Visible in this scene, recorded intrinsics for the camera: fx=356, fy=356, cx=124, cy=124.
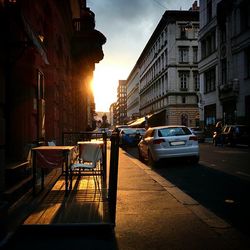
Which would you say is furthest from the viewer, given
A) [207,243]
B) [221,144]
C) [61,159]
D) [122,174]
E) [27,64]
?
[221,144]

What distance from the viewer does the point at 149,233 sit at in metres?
4.56

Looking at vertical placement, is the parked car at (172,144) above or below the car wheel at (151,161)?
above

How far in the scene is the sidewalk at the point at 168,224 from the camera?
4149 mm

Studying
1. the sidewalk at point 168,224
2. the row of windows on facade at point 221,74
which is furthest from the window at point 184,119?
the sidewalk at point 168,224

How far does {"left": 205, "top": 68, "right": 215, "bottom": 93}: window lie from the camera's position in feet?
130

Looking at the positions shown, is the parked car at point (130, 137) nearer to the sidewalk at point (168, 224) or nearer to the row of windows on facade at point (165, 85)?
the sidewalk at point (168, 224)

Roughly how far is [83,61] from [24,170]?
548 inches

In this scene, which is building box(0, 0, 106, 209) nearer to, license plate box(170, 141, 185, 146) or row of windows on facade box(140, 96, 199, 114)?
license plate box(170, 141, 185, 146)

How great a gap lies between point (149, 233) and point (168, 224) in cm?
52

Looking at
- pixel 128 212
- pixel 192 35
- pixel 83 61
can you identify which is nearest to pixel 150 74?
pixel 192 35

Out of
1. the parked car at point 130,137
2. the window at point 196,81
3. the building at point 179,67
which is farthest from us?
the window at point 196,81

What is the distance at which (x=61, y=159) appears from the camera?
21.8ft

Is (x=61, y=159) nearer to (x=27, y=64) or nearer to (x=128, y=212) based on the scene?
→ (x=128, y=212)

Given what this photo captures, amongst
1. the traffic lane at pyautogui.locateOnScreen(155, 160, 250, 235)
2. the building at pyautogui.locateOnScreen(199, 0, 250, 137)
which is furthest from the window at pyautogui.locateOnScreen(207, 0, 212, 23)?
the traffic lane at pyautogui.locateOnScreen(155, 160, 250, 235)
